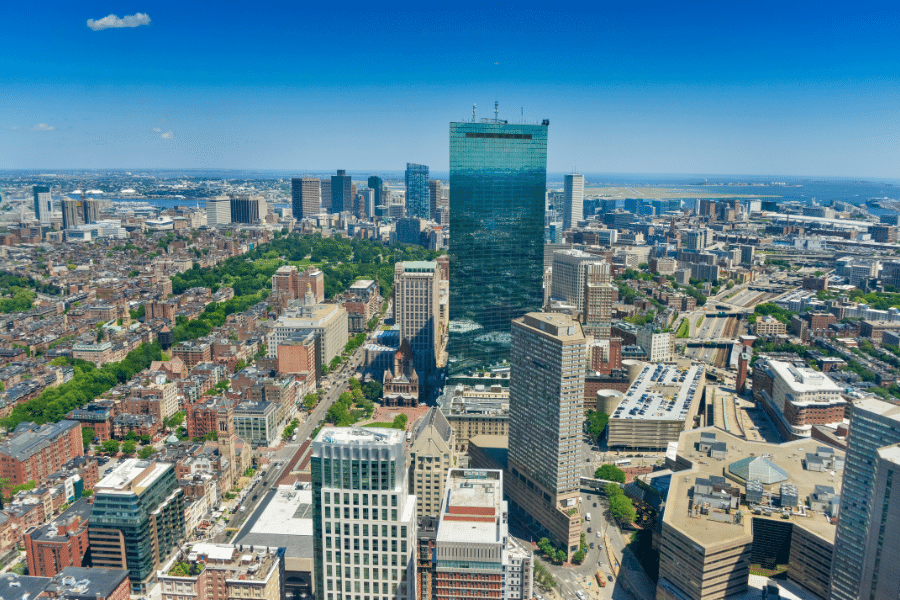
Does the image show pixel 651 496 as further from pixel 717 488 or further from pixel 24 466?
pixel 24 466

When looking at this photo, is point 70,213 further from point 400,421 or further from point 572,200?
point 400,421

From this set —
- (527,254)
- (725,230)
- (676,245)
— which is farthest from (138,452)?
(725,230)

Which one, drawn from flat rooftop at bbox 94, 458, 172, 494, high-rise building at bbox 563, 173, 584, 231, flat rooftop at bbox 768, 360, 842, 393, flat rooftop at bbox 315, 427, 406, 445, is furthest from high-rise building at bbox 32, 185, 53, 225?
flat rooftop at bbox 768, 360, 842, 393

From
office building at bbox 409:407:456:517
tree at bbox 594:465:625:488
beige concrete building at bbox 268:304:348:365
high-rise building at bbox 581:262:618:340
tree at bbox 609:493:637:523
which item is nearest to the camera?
office building at bbox 409:407:456:517

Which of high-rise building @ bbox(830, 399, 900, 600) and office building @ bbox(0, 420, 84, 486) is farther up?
high-rise building @ bbox(830, 399, 900, 600)

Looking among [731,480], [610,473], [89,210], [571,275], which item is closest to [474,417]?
→ [610,473]

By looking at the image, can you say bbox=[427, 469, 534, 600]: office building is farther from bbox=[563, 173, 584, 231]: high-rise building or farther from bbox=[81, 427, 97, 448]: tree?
bbox=[563, 173, 584, 231]: high-rise building
